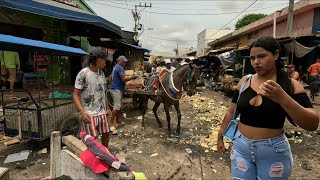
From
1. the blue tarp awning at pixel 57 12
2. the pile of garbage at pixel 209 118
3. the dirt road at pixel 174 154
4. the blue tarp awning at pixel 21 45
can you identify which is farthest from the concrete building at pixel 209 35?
the blue tarp awning at pixel 21 45

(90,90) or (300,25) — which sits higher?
(300,25)

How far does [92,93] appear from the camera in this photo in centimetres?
411

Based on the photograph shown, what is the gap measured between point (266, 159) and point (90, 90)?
9.30 feet

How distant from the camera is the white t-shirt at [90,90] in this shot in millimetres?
4027

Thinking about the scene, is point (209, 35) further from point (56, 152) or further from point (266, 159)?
point (266, 159)

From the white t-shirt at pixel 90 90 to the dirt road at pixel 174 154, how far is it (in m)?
1.48

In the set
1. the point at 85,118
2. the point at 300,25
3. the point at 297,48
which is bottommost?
the point at 85,118

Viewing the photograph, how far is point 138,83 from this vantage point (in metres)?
8.95

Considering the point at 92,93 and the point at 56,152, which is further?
the point at 92,93

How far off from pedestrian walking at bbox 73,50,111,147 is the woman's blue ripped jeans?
99.4 inches

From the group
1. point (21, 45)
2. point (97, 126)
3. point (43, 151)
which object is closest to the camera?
point (97, 126)

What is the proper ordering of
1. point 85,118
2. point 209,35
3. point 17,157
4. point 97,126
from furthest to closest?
point 209,35 < point 17,157 < point 97,126 < point 85,118

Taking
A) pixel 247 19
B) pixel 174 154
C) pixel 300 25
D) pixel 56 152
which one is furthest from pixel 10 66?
pixel 247 19

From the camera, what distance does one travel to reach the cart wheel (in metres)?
5.58
